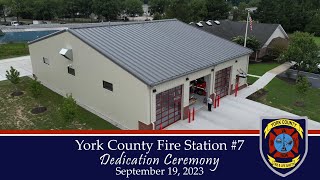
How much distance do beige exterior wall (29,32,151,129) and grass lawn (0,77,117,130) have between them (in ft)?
2.67

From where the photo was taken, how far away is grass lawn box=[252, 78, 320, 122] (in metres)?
23.7

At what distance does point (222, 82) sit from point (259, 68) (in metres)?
14.0

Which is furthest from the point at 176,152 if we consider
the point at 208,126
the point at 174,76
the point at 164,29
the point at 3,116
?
the point at 164,29

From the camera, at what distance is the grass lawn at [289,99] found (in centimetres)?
2369

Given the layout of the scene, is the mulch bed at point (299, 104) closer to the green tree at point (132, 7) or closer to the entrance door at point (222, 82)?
the entrance door at point (222, 82)

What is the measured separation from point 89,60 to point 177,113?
7.08 m

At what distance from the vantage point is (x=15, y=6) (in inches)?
3415

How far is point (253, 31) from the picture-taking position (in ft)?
151

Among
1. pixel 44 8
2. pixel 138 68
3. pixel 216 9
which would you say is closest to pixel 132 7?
pixel 44 8

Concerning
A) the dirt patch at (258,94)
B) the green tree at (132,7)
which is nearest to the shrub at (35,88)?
the dirt patch at (258,94)

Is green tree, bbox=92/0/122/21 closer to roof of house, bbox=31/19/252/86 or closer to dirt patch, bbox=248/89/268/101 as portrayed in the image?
roof of house, bbox=31/19/252/86

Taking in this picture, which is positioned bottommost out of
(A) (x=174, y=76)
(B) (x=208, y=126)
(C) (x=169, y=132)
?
(B) (x=208, y=126)

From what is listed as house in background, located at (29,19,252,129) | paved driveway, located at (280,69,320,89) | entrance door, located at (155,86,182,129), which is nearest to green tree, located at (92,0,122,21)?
paved driveway, located at (280,69,320,89)

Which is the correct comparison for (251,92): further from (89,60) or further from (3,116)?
(3,116)
